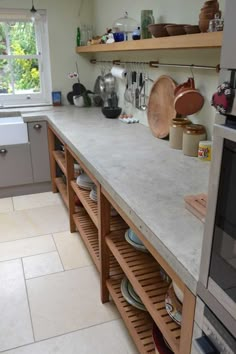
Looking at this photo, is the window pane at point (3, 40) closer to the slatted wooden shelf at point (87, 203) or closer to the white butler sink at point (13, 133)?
the white butler sink at point (13, 133)

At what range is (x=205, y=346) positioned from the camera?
29.7 inches

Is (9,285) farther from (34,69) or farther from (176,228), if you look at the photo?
(34,69)

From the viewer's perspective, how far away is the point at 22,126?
311 cm

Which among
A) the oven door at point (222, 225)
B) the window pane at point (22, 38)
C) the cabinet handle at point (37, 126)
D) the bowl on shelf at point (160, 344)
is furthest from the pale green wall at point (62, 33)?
the oven door at point (222, 225)

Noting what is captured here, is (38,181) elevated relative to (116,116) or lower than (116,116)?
lower

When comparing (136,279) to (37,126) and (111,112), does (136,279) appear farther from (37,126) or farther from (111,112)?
(37,126)

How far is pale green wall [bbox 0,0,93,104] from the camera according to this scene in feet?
11.1

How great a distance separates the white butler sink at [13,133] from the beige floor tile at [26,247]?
1058 millimetres

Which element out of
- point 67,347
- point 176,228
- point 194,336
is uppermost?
point 176,228

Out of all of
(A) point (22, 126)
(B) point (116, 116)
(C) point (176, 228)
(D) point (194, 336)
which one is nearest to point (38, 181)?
(A) point (22, 126)

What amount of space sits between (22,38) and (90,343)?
3153 mm

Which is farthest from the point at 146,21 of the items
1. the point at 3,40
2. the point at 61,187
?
the point at 3,40

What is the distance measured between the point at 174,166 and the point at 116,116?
1.41m

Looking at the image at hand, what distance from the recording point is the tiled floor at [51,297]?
63.8 inches
